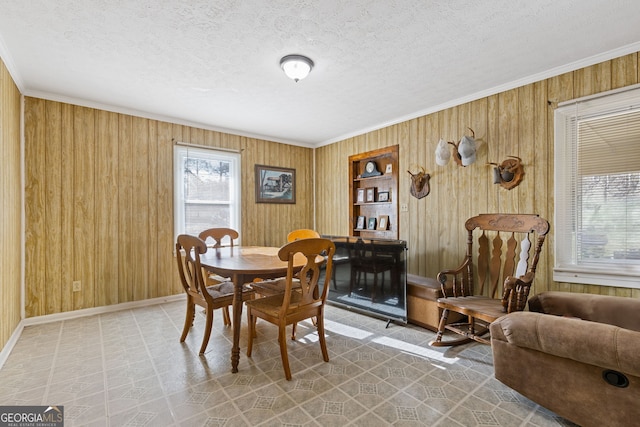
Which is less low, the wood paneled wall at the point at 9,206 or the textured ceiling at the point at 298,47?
the textured ceiling at the point at 298,47

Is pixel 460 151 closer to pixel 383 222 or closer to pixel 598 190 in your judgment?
pixel 598 190

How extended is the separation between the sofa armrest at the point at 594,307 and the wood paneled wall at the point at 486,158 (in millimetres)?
502

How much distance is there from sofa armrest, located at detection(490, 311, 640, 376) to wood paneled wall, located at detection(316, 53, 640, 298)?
1.31 m

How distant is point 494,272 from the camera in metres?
2.89

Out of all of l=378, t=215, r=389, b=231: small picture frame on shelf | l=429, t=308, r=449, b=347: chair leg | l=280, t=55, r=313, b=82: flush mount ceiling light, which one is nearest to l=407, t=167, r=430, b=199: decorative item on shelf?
l=378, t=215, r=389, b=231: small picture frame on shelf

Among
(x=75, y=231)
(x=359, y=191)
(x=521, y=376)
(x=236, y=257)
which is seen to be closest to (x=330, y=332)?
(x=236, y=257)

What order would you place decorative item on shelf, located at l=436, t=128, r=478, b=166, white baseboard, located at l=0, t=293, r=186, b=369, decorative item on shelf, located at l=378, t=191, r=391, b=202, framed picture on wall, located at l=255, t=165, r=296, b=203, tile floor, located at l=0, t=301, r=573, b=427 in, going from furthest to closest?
1. framed picture on wall, located at l=255, t=165, r=296, b=203
2. decorative item on shelf, located at l=378, t=191, r=391, b=202
3. decorative item on shelf, located at l=436, t=128, r=478, b=166
4. white baseboard, located at l=0, t=293, r=186, b=369
5. tile floor, located at l=0, t=301, r=573, b=427

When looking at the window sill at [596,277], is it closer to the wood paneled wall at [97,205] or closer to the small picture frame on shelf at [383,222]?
the small picture frame on shelf at [383,222]

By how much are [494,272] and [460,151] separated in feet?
4.22

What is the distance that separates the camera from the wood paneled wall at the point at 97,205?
126 inches

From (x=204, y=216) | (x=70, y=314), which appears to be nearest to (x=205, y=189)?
(x=204, y=216)

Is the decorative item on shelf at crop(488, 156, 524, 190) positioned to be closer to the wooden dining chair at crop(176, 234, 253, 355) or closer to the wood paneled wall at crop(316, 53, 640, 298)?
→ the wood paneled wall at crop(316, 53, 640, 298)

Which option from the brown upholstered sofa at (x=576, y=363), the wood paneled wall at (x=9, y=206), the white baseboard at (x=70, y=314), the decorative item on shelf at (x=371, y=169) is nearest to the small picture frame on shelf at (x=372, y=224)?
the decorative item on shelf at (x=371, y=169)

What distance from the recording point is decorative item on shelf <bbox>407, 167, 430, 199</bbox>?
3.74m
